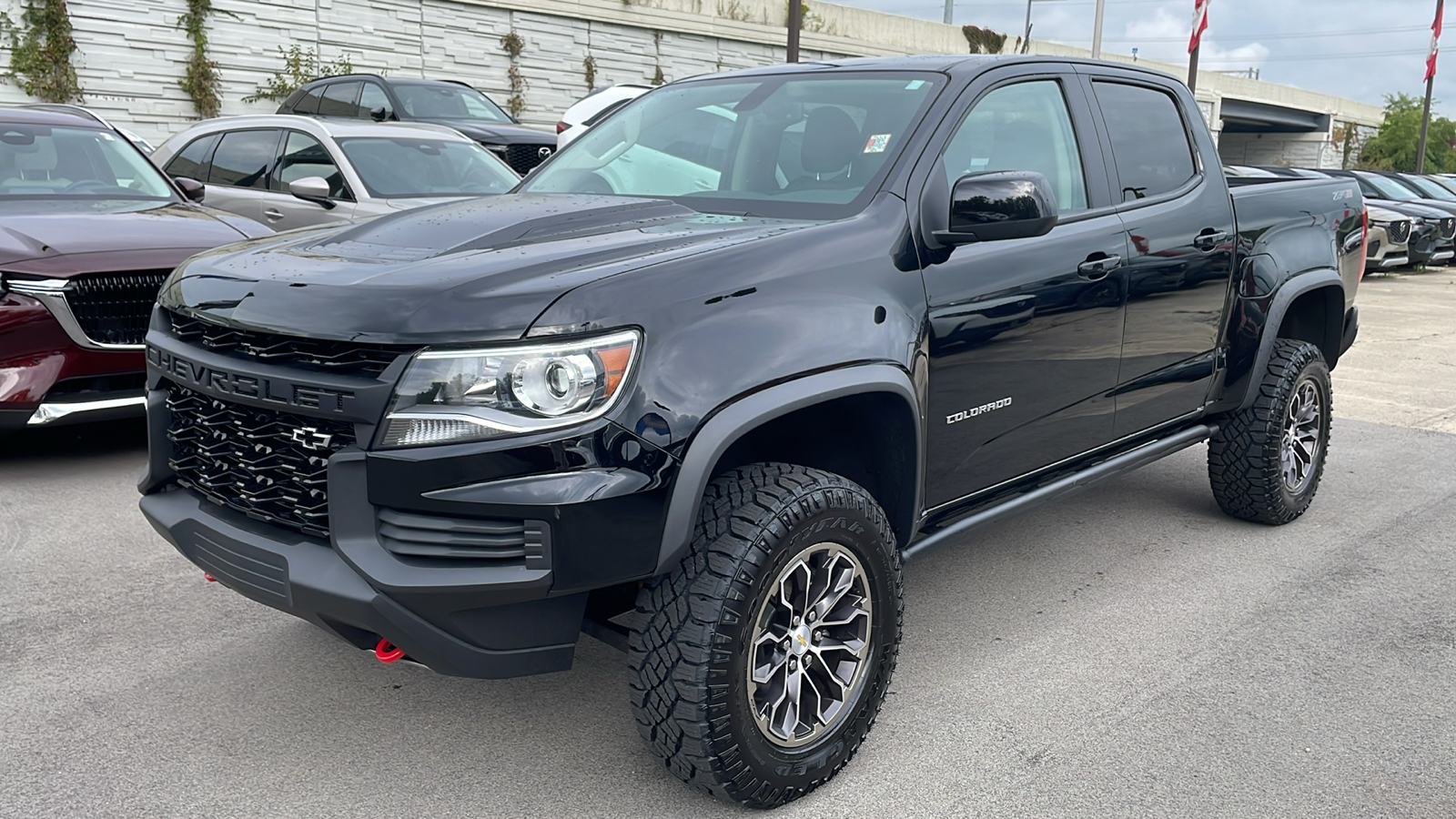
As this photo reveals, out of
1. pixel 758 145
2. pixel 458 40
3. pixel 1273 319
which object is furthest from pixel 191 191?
pixel 458 40

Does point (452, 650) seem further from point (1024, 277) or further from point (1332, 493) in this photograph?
point (1332, 493)

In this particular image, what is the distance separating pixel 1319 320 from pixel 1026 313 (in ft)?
8.49

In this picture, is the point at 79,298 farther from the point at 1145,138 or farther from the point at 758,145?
the point at 1145,138

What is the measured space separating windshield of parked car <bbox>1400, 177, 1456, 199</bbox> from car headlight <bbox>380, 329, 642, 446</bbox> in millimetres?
22339

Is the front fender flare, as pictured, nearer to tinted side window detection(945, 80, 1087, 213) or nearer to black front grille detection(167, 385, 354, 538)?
black front grille detection(167, 385, 354, 538)

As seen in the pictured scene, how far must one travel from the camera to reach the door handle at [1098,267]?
3.71m

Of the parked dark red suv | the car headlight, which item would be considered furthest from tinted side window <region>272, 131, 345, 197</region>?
the car headlight

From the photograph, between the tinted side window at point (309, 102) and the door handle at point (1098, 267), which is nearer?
the door handle at point (1098, 267)

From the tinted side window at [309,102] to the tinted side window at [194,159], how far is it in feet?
18.3

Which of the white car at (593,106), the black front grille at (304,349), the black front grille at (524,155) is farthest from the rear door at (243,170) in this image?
Answer: the black front grille at (304,349)

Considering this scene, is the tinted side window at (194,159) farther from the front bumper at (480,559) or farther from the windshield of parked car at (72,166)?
the front bumper at (480,559)

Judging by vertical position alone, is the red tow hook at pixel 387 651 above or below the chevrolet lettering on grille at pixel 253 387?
below

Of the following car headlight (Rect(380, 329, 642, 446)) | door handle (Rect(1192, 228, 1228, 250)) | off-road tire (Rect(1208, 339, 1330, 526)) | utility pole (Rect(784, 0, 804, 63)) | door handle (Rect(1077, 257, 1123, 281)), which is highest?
utility pole (Rect(784, 0, 804, 63))

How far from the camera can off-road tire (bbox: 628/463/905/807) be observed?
260cm
